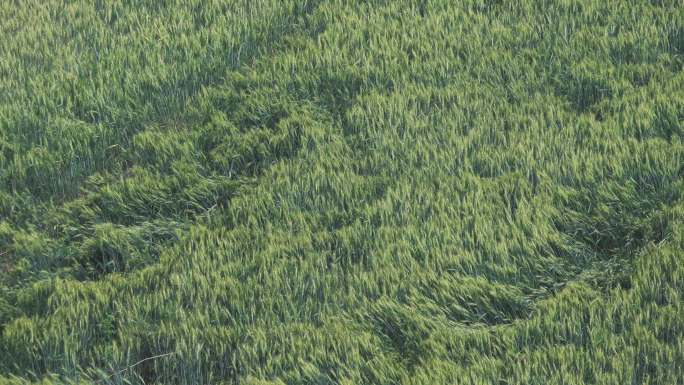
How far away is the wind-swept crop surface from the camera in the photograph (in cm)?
315

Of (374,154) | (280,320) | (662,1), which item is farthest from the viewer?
(662,1)

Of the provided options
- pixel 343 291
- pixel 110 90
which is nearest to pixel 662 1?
pixel 343 291

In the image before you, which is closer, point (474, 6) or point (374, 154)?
point (374, 154)

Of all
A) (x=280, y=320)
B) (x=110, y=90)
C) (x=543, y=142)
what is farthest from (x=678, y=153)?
(x=110, y=90)

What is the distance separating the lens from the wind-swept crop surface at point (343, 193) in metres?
3.15

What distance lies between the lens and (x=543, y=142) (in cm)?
385

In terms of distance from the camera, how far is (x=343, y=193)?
12.3ft

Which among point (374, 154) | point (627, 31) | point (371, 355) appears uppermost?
point (627, 31)

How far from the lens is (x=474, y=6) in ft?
15.8

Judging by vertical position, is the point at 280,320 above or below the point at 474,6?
below

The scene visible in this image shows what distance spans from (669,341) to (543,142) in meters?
1.16

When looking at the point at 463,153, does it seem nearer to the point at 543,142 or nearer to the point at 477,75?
the point at 543,142

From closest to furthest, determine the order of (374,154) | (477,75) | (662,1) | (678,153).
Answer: (678,153) < (374,154) < (477,75) < (662,1)

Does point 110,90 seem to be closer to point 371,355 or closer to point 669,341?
point 371,355
